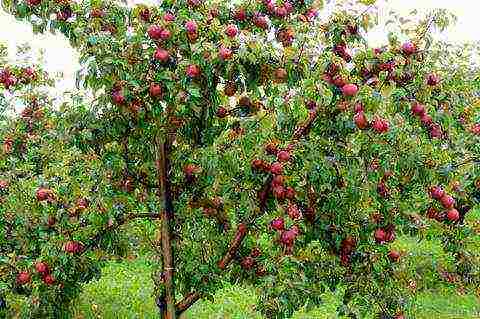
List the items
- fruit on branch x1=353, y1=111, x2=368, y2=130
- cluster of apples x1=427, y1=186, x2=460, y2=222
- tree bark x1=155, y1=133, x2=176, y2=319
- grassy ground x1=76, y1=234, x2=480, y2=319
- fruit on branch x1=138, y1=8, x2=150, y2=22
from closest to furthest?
1. fruit on branch x1=353, y1=111, x2=368, y2=130
2. fruit on branch x1=138, y1=8, x2=150, y2=22
3. tree bark x1=155, y1=133, x2=176, y2=319
4. cluster of apples x1=427, y1=186, x2=460, y2=222
5. grassy ground x1=76, y1=234, x2=480, y2=319

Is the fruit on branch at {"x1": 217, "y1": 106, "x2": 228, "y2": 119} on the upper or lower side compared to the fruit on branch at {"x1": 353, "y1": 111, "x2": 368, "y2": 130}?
lower

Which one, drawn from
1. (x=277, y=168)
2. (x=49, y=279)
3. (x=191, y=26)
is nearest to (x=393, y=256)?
(x=277, y=168)

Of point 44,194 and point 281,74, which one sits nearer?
point 281,74

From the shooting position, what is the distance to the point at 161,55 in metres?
3.56

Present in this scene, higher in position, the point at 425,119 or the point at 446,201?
the point at 425,119

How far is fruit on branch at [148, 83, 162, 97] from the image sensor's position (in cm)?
352

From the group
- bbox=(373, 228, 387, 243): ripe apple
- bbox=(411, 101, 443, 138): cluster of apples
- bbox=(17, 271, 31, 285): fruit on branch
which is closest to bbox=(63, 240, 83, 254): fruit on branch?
bbox=(17, 271, 31, 285): fruit on branch

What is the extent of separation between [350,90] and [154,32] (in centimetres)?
103

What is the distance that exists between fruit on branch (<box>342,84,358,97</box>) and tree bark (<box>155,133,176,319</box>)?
1124mm

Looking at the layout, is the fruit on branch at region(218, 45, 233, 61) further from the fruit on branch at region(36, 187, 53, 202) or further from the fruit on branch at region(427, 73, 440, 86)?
the fruit on branch at region(36, 187, 53, 202)

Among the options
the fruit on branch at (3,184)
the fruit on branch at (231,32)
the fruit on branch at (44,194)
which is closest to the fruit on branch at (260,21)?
the fruit on branch at (231,32)

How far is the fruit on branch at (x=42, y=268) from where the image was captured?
4.15m

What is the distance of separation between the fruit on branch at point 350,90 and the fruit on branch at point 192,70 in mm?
742

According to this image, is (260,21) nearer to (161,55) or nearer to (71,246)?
(161,55)
